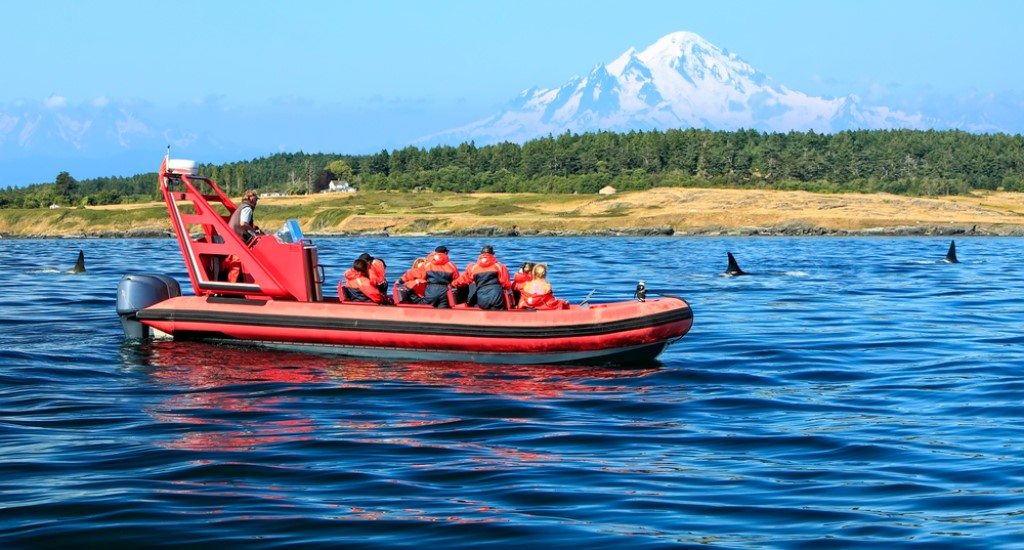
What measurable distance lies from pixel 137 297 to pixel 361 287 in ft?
12.6

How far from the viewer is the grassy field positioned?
291 ft

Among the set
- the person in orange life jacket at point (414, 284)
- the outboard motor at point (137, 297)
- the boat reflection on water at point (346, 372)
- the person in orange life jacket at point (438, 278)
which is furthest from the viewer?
the outboard motor at point (137, 297)

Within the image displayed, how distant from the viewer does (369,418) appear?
14.4 m

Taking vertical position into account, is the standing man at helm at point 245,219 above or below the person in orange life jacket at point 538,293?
above

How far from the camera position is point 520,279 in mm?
19250

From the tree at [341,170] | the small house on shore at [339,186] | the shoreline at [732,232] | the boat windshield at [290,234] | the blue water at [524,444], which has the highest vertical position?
the tree at [341,170]

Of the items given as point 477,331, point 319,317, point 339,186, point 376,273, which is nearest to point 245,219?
point 319,317

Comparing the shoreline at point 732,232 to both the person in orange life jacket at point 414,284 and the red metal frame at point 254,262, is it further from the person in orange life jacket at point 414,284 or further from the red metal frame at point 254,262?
the red metal frame at point 254,262

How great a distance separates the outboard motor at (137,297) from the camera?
20719 mm

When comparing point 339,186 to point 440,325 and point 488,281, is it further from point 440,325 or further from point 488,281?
point 440,325

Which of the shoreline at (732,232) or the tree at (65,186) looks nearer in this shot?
the shoreline at (732,232)

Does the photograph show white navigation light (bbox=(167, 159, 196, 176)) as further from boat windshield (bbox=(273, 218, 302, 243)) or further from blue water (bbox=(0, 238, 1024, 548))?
blue water (bbox=(0, 238, 1024, 548))

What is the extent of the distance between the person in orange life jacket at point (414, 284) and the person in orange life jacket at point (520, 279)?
140cm

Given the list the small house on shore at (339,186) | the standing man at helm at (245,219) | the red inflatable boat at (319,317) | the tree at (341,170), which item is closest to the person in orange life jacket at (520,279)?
the red inflatable boat at (319,317)
